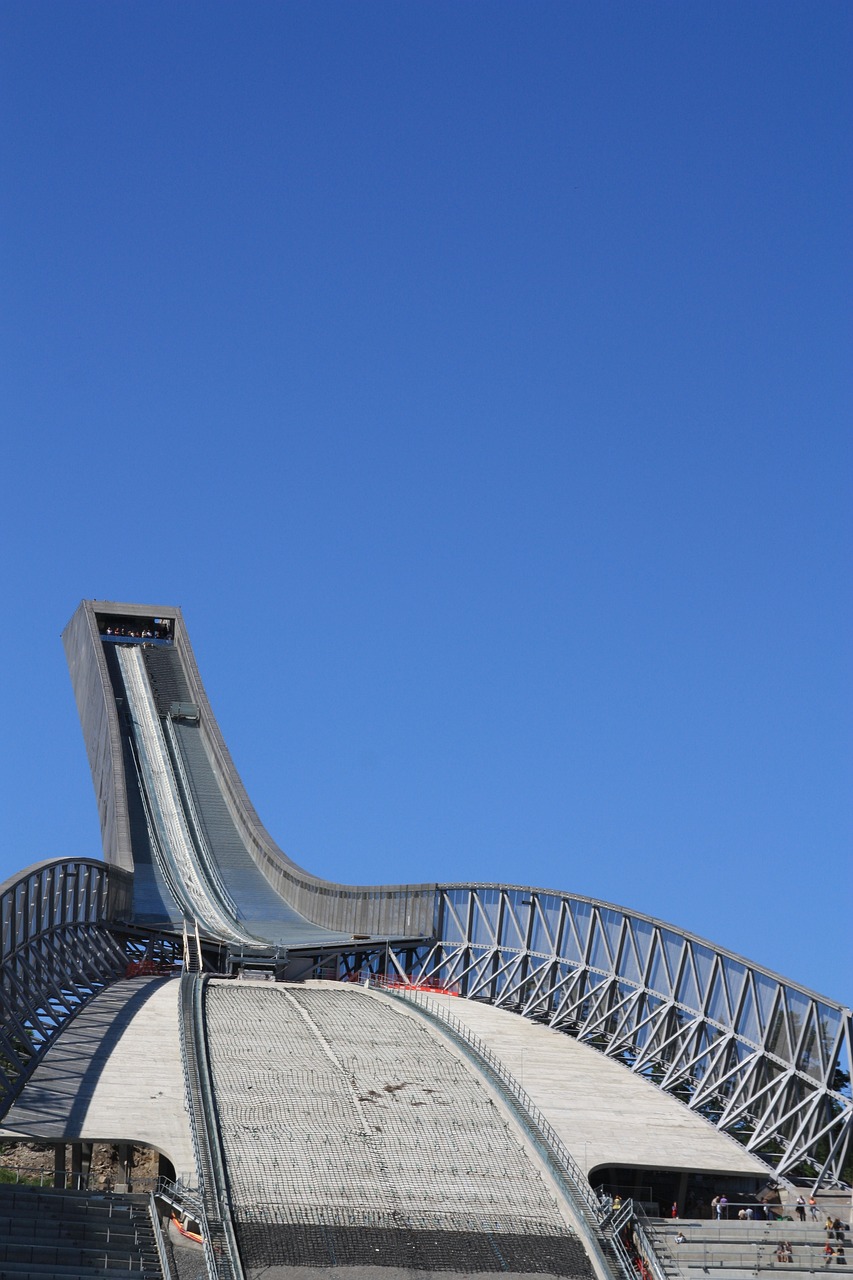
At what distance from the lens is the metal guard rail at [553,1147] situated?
3331 cm

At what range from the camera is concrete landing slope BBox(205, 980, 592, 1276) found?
3247cm

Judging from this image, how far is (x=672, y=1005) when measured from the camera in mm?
43625

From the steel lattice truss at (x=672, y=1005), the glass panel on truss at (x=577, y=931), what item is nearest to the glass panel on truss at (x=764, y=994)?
the steel lattice truss at (x=672, y=1005)

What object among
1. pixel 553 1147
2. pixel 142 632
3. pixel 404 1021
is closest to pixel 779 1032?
pixel 553 1147

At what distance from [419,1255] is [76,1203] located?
6.63 meters

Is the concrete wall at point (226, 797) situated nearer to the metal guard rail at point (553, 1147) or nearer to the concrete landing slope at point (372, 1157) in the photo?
the metal guard rail at point (553, 1147)

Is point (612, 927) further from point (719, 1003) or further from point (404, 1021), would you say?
point (404, 1021)

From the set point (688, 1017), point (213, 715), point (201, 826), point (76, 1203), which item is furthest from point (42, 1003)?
point (213, 715)

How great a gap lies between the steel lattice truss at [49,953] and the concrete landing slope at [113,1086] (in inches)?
20.0

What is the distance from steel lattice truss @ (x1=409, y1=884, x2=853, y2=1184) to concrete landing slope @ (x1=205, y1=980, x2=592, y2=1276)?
5262 mm

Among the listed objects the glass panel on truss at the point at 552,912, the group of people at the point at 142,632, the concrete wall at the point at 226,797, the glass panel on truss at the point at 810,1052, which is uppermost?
the group of people at the point at 142,632

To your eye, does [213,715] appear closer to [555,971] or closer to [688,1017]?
[555,971]

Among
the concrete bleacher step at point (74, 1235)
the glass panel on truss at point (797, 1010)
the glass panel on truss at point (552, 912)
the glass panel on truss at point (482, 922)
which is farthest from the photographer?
the glass panel on truss at point (482, 922)

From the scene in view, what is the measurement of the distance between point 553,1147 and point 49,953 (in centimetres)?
1589
